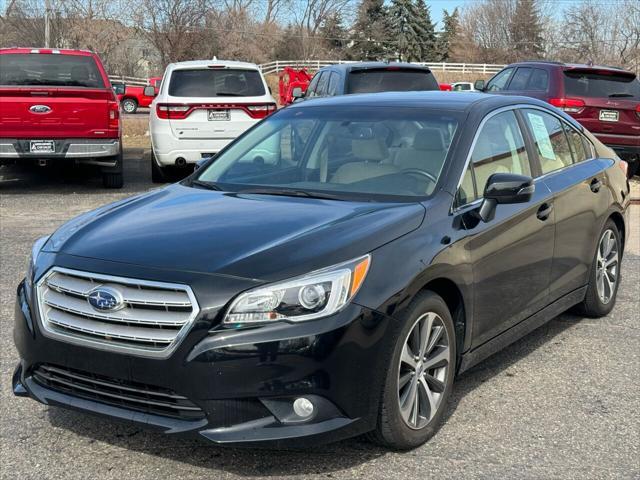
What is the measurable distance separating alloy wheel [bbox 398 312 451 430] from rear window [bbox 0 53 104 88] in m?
9.00

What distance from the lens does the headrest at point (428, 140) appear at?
4.51 metres

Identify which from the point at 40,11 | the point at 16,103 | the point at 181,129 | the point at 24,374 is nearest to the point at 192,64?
the point at 181,129

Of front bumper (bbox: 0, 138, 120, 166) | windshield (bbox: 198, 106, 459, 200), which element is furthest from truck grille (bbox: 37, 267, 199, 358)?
front bumper (bbox: 0, 138, 120, 166)

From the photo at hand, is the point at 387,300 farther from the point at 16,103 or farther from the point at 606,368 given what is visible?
the point at 16,103

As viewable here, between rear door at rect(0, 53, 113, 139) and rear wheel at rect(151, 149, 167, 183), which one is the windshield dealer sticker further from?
rear wheel at rect(151, 149, 167, 183)

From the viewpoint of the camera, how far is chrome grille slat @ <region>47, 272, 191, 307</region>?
3258 mm

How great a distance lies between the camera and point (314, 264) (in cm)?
337

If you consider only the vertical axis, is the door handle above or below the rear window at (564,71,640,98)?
below

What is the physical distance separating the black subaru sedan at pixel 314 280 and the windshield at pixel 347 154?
0.04 ft

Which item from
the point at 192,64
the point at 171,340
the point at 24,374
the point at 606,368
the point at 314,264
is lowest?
the point at 606,368

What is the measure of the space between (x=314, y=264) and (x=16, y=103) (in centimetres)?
855

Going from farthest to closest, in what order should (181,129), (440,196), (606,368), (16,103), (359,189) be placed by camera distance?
1. (181,129)
2. (16,103)
3. (606,368)
4. (359,189)
5. (440,196)

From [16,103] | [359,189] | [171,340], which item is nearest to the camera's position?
[171,340]

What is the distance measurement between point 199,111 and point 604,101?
232 inches
